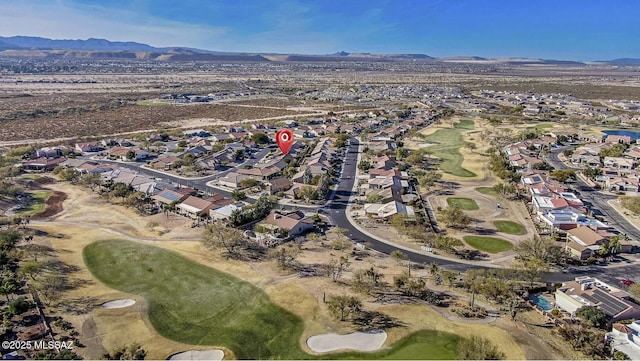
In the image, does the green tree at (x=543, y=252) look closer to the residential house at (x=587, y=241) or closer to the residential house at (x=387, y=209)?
the residential house at (x=587, y=241)

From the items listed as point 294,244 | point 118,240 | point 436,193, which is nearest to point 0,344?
point 118,240

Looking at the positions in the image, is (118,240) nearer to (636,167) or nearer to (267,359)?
(267,359)

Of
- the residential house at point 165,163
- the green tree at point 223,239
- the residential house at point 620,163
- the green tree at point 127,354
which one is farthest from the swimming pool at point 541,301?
the residential house at point 165,163

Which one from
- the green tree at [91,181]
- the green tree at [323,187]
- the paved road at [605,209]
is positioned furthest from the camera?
the green tree at [91,181]

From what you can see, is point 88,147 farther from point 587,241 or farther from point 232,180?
point 587,241

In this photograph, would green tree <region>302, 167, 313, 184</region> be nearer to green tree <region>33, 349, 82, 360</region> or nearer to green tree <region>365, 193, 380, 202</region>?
green tree <region>365, 193, 380, 202</region>

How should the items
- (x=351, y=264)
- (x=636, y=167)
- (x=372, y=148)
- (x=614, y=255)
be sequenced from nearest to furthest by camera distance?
(x=351, y=264), (x=614, y=255), (x=636, y=167), (x=372, y=148)

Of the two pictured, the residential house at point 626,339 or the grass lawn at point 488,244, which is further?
the grass lawn at point 488,244
